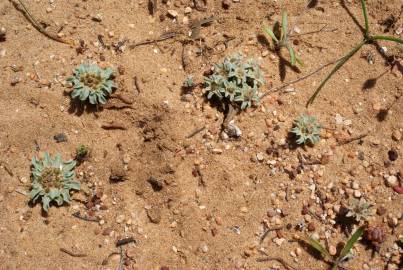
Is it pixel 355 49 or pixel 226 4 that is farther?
pixel 226 4

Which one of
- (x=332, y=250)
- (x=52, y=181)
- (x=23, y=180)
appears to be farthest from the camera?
(x=23, y=180)

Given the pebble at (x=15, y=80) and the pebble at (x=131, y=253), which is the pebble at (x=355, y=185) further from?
the pebble at (x=15, y=80)

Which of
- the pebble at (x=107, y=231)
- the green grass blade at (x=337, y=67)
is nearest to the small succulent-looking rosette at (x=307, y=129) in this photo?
the green grass blade at (x=337, y=67)

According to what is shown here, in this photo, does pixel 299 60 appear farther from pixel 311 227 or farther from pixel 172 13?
pixel 311 227

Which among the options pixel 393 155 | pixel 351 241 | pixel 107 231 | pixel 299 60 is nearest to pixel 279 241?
pixel 351 241

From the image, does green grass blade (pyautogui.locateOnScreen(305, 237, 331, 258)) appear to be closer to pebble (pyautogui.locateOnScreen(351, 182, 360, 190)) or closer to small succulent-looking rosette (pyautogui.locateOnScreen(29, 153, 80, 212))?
pebble (pyautogui.locateOnScreen(351, 182, 360, 190))

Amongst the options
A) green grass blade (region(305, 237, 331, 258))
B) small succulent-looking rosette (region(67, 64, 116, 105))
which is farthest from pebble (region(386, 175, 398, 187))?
small succulent-looking rosette (region(67, 64, 116, 105))
